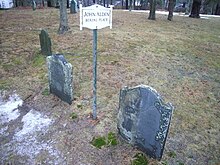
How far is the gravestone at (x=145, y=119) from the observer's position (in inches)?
149

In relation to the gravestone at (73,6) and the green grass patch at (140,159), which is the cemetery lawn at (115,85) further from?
the gravestone at (73,6)

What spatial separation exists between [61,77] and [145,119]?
248cm

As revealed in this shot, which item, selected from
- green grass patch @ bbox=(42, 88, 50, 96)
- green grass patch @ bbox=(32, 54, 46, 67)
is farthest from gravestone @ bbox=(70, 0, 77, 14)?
green grass patch @ bbox=(42, 88, 50, 96)

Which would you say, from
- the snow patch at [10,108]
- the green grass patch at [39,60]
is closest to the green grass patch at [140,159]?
the snow patch at [10,108]

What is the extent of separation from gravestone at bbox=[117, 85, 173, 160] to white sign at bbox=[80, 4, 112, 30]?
137cm

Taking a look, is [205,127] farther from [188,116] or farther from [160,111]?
[160,111]

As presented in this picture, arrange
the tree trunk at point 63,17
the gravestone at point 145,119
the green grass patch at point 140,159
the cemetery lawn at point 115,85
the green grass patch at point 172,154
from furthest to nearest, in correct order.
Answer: the tree trunk at point 63,17 → the cemetery lawn at point 115,85 → the green grass patch at point 172,154 → the green grass patch at point 140,159 → the gravestone at point 145,119

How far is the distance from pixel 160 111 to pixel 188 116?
76.0 inches

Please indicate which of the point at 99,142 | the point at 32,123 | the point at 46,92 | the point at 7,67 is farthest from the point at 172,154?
the point at 7,67

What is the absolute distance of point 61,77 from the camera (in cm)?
549

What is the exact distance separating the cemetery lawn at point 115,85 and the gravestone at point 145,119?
0.23m

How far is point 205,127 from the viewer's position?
5027 millimetres

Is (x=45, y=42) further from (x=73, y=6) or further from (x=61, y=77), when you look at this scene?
(x=73, y=6)

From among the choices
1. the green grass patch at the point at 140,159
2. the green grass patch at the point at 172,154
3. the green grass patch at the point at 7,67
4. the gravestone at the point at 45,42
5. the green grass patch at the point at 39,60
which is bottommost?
the green grass patch at the point at 140,159
